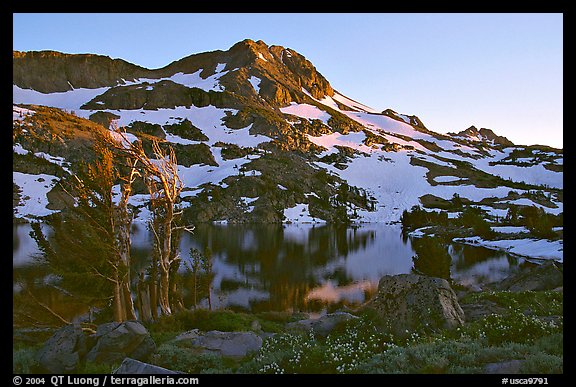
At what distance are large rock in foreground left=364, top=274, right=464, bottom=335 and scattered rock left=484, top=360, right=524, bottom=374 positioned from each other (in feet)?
13.4

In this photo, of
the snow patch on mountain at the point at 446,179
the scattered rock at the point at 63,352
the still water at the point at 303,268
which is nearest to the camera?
the scattered rock at the point at 63,352

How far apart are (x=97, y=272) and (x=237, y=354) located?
8250mm

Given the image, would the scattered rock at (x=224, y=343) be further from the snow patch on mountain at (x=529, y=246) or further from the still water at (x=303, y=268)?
the snow patch on mountain at (x=529, y=246)

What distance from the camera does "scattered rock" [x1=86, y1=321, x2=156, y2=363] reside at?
10.8 meters

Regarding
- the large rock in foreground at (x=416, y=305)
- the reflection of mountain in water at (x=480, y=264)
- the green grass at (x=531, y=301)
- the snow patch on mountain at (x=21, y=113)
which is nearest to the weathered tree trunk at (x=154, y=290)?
the large rock in foreground at (x=416, y=305)

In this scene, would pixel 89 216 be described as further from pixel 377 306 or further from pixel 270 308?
pixel 270 308

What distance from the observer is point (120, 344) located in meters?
11.0

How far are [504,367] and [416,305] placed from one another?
5.05 metres

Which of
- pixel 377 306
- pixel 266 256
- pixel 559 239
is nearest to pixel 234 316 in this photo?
pixel 377 306

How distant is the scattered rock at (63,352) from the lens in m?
10.4

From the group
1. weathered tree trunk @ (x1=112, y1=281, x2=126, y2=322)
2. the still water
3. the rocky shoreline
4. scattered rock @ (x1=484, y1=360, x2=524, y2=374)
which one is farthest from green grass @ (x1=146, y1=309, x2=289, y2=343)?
the still water

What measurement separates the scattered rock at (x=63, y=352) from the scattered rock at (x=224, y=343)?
325cm

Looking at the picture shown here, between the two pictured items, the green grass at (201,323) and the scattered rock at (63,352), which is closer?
the scattered rock at (63,352)
